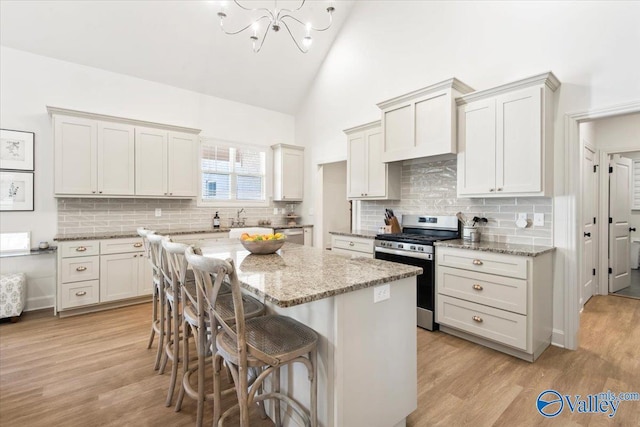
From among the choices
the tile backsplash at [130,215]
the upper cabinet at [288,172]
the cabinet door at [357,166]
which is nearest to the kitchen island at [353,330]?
the cabinet door at [357,166]

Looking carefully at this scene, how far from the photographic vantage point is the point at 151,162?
170 inches

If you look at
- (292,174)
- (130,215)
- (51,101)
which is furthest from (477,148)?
(51,101)

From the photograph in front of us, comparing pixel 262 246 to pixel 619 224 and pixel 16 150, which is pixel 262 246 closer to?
pixel 16 150

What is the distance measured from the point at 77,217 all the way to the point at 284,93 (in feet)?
12.8

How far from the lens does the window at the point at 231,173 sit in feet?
17.3

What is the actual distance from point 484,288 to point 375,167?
204 cm

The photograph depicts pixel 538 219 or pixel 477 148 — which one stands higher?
pixel 477 148

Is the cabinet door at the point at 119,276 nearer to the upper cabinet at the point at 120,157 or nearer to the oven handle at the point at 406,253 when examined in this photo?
the upper cabinet at the point at 120,157

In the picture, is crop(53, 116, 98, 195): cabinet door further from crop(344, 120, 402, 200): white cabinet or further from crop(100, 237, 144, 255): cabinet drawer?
crop(344, 120, 402, 200): white cabinet

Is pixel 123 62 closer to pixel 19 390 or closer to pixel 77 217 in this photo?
pixel 77 217

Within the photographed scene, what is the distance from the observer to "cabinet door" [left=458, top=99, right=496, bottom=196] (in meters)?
2.96

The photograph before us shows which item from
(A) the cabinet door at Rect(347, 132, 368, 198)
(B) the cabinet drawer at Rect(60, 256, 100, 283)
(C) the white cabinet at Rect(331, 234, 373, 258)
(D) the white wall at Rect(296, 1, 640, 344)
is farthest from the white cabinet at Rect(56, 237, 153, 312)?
(D) the white wall at Rect(296, 1, 640, 344)

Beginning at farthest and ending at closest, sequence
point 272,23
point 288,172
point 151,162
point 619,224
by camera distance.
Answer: point 288,172, point 619,224, point 151,162, point 272,23

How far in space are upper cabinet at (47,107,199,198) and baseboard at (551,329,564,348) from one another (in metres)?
4.74
